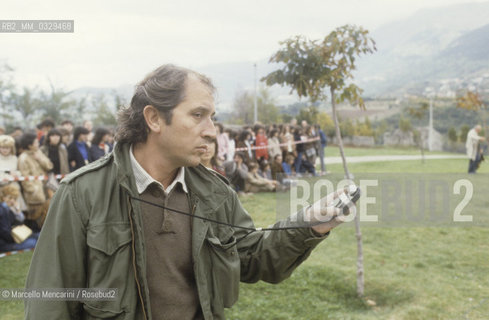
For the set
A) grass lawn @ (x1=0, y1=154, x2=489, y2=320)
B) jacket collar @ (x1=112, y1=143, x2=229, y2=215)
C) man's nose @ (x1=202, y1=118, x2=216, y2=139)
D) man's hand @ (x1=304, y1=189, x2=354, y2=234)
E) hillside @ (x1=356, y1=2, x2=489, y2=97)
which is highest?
hillside @ (x1=356, y1=2, x2=489, y2=97)

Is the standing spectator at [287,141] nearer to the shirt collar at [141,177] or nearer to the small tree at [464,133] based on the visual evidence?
the shirt collar at [141,177]

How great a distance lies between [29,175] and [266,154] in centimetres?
736

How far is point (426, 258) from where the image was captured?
264 inches

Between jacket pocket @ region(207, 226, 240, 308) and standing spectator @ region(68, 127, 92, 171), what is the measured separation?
7.02 m

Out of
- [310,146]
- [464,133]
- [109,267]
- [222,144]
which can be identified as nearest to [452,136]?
[464,133]

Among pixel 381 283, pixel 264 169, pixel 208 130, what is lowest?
pixel 381 283

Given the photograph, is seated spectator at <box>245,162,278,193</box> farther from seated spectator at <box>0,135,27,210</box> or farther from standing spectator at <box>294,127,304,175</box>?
seated spectator at <box>0,135,27,210</box>

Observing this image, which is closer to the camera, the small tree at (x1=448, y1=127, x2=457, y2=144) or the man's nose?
the man's nose

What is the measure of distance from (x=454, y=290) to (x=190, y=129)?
488 centimetres

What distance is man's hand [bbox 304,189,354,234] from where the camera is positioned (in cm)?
194

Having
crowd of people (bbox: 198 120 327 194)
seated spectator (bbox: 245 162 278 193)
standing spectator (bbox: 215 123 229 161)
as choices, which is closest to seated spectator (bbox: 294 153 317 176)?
crowd of people (bbox: 198 120 327 194)

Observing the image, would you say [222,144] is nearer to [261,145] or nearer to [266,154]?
[261,145]

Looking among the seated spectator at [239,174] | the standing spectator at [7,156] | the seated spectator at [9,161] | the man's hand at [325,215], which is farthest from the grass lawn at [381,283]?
the seated spectator at [239,174]

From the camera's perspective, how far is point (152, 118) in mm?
1894
